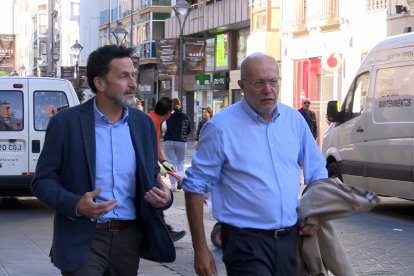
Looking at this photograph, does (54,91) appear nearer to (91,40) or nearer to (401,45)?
(401,45)

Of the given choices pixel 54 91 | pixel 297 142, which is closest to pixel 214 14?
pixel 54 91

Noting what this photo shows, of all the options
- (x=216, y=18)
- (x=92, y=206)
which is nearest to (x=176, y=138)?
(x=92, y=206)

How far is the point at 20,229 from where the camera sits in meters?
12.3

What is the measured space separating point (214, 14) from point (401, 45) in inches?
1320

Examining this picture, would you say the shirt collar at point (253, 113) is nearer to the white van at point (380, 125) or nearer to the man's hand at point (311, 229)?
the man's hand at point (311, 229)

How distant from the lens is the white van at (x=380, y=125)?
12.8m

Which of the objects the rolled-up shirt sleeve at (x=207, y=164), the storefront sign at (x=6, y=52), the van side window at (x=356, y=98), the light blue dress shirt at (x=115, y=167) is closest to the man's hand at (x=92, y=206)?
the light blue dress shirt at (x=115, y=167)

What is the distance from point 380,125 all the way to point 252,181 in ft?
29.4

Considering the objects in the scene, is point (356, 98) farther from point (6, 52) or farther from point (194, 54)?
point (6, 52)

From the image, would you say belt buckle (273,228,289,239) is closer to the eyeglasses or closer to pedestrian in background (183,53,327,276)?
pedestrian in background (183,53,327,276)

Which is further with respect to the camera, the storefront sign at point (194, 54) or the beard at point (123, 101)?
the storefront sign at point (194, 54)

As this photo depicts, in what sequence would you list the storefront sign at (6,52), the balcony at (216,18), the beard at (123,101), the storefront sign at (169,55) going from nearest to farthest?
the beard at (123,101)
the storefront sign at (169,55)
the balcony at (216,18)
the storefront sign at (6,52)

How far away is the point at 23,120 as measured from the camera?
14234mm

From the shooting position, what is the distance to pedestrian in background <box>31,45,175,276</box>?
467 centimetres
